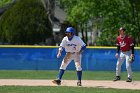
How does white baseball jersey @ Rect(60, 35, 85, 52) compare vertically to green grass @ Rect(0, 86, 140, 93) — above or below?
above

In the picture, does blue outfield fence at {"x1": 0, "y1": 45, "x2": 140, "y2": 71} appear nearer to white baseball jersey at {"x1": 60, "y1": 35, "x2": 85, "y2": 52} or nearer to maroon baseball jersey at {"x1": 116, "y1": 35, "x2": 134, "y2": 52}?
maroon baseball jersey at {"x1": 116, "y1": 35, "x2": 134, "y2": 52}

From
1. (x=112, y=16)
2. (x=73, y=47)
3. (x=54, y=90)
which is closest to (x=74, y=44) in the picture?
(x=73, y=47)

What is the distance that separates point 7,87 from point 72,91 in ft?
6.78

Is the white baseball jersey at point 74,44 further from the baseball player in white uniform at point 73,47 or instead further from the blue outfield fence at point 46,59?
the blue outfield fence at point 46,59

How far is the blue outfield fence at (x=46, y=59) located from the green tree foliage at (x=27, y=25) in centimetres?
1506

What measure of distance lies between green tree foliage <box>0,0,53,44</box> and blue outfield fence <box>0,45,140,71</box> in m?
15.1

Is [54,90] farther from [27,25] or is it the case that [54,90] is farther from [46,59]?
[27,25]

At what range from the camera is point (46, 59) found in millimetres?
23406

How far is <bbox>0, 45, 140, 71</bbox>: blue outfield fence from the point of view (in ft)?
75.9

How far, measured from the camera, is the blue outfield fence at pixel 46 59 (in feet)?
75.9

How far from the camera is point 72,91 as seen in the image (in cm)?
1238

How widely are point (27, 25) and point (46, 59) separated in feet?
52.6

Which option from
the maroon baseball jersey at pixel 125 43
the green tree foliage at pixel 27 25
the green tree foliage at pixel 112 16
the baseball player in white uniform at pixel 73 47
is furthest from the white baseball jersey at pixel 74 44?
the green tree foliage at pixel 27 25

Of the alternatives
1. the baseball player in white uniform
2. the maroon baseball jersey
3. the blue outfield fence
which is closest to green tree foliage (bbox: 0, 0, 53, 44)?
the blue outfield fence
